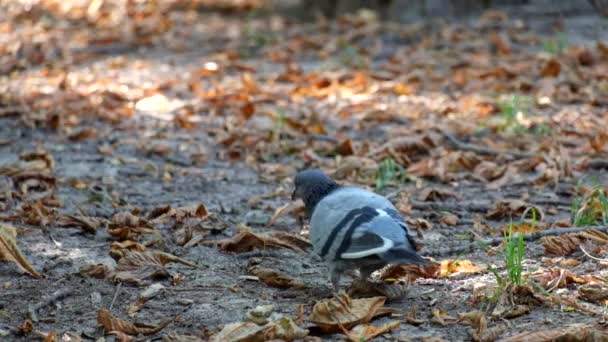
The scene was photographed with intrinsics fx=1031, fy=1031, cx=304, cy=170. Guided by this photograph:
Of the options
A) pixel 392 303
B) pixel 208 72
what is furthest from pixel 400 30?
pixel 392 303

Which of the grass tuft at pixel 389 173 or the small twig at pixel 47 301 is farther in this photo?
the grass tuft at pixel 389 173

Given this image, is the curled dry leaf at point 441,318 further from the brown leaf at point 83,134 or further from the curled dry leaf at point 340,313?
the brown leaf at point 83,134

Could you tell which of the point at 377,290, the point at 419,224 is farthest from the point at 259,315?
the point at 419,224

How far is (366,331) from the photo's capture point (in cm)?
339

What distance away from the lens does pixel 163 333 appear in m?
3.55

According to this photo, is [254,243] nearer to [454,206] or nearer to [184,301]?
[184,301]

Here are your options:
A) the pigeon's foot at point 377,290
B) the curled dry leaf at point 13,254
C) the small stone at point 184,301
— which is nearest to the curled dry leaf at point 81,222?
the curled dry leaf at point 13,254

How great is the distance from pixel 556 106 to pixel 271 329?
4.50m

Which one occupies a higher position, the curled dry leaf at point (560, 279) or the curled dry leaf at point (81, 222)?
the curled dry leaf at point (560, 279)

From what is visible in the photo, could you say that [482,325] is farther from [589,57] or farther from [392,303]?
[589,57]

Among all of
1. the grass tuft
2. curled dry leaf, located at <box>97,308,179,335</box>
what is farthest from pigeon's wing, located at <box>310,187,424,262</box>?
the grass tuft

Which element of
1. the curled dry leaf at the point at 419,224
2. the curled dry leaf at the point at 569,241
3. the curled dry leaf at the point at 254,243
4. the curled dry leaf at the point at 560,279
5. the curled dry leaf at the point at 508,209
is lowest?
the curled dry leaf at the point at 508,209

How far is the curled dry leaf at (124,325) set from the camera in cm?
355

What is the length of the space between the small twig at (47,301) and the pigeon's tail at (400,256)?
51.4 inches
